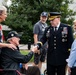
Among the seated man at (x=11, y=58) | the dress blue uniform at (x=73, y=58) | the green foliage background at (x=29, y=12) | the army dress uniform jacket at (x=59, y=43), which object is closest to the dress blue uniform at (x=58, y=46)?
the army dress uniform jacket at (x=59, y=43)

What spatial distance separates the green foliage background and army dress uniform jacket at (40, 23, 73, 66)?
1638 cm

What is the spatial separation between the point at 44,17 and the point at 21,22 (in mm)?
15245

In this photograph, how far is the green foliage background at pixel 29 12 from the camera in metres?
23.2

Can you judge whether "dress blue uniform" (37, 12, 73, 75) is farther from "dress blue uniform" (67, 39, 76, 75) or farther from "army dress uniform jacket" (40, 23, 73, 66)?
"dress blue uniform" (67, 39, 76, 75)

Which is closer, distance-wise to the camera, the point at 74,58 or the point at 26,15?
the point at 74,58

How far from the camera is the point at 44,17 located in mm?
8609

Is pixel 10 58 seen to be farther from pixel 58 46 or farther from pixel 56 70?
pixel 56 70

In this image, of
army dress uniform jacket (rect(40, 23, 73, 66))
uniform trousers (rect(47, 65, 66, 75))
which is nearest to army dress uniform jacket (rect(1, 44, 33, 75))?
army dress uniform jacket (rect(40, 23, 73, 66))

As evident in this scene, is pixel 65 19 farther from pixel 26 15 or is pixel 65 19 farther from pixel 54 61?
pixel 54 61

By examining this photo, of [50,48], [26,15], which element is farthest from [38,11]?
[50,48]

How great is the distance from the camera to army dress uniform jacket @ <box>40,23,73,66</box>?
648 cm

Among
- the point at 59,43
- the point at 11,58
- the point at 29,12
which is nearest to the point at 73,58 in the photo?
the point at 59,43

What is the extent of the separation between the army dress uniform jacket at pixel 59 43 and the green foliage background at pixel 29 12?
1638cm

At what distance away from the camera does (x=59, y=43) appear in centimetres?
654
